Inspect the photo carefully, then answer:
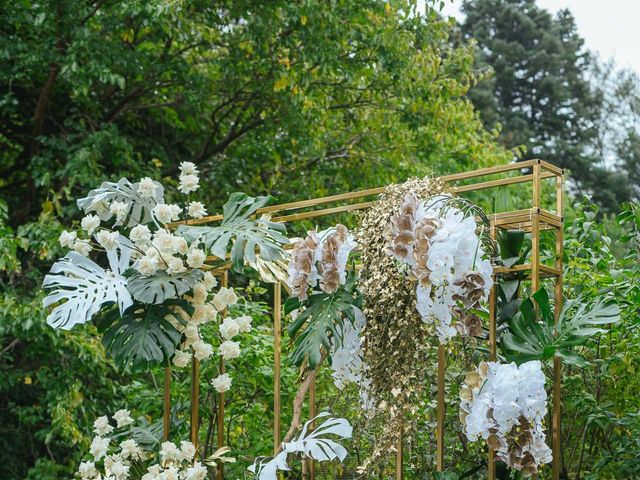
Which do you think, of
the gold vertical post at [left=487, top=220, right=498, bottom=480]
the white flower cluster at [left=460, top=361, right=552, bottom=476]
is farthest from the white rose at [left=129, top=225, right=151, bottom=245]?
the white flower cluster at [left=460, top=361, right=552, bottom=476]

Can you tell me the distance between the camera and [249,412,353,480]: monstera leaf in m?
3.27

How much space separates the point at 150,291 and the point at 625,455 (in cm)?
191

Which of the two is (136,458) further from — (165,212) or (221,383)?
(165,212)

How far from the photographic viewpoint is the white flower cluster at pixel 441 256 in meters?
2.98

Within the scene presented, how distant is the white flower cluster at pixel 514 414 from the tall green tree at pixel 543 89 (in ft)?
46.9

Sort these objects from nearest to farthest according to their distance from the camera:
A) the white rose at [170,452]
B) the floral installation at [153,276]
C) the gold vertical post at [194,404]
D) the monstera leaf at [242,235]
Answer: the monstera leaf at [242,235] → the floral installation at [153,276] → the white rose at [170,452] → the gold vertical post at [194,404]

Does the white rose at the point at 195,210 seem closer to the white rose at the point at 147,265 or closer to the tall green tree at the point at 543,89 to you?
the white rose at the point at 147,265

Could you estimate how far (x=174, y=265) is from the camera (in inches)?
141

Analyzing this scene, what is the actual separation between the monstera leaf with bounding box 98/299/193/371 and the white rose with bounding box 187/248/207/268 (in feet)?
0.65

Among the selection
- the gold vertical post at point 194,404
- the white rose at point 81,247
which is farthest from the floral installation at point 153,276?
the gold vertical post at point 194,404

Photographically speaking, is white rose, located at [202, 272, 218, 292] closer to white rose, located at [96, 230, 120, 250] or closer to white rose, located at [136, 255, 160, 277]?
white rose, located at [136, 255, 160, 277]

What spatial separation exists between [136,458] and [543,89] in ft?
52.0

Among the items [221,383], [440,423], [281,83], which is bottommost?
[440,423]

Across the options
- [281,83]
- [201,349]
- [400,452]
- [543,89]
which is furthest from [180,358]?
[543,89]
